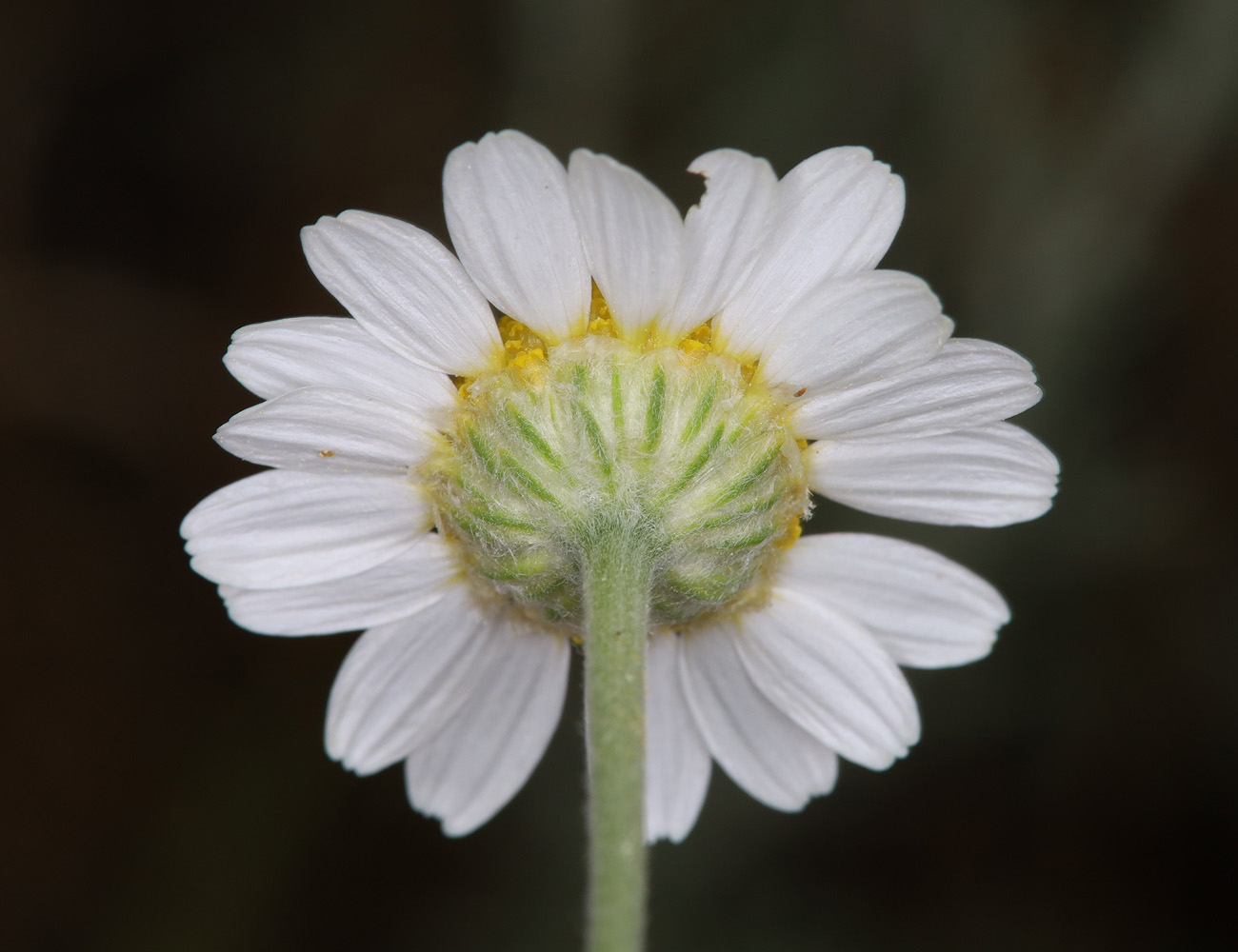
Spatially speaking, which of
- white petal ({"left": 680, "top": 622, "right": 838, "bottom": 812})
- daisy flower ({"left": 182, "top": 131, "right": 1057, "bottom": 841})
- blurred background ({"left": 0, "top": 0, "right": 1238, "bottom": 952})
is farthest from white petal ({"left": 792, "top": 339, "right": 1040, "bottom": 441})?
blurred background ({"left": 0, "top": 0, "right": 1238, "bottom": 952})

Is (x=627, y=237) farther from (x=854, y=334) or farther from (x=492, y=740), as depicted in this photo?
(x=492, y=740)

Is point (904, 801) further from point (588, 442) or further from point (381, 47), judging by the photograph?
point (381, 47)

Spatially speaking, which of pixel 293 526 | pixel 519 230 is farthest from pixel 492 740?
pixel 519 230

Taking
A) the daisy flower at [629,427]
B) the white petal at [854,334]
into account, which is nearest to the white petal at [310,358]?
the daisy flower at [629,427]

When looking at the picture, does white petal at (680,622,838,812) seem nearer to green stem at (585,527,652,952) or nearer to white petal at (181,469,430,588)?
green stem at (585,527,652,952)

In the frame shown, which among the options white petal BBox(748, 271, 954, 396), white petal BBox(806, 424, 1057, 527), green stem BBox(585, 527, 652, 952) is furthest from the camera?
white petal BBox(806, 424, 1057, 527)
